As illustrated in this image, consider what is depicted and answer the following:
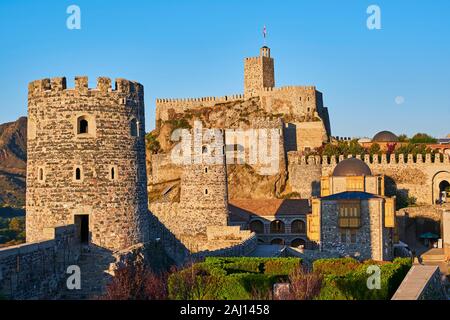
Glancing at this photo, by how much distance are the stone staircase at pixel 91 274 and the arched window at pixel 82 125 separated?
11.1 ft

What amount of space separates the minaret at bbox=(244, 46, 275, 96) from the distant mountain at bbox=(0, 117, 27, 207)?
84.5 ft

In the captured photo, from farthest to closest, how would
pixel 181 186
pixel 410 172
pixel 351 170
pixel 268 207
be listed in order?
pixel 410 172 < pixel 268 207 < pixel 351 170 < pixel 181 186

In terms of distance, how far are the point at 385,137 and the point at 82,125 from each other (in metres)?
51.5

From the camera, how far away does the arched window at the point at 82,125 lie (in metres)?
20.6

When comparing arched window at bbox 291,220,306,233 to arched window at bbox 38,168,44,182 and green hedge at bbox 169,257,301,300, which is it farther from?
arched window at bbox 38,168,44,182

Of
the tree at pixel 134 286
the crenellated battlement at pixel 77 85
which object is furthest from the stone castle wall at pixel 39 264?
the crenellated battlement at pixel 77 85

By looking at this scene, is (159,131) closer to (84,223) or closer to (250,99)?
(250,99)

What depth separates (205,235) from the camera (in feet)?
119

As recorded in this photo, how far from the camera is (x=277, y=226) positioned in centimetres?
5366

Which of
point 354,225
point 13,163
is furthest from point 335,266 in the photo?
point 13,163

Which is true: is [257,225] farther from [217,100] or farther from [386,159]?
[217,100]
